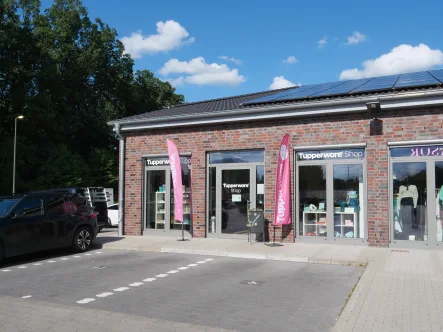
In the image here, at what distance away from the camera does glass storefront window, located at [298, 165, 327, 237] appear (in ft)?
40.6

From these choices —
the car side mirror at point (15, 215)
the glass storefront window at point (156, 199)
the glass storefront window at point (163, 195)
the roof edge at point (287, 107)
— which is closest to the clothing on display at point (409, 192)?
the roof edge at point (287, 107)

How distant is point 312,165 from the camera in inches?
492

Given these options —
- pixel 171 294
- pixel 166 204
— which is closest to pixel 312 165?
pixel 166 204

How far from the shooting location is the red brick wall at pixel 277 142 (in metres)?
11.4

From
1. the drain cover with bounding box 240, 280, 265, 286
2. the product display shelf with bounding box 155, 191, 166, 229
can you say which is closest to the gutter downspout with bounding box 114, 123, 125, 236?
the product display shelf with bounding box 155, 191, 166, 229

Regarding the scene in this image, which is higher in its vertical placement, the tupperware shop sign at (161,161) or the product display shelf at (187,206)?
the tupperware shop sign at (161,161)

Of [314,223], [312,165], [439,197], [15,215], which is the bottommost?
[314,223]

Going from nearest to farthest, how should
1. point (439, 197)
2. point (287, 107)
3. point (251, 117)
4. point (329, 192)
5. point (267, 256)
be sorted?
point (267, 256) → point (439, 197) → point (329, 192) → point (287, 107) → point (251, 117)

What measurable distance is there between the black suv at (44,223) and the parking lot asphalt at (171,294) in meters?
0.50

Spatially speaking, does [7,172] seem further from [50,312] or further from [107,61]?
[50,312]

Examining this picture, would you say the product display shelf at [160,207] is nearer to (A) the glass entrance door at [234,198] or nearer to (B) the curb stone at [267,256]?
(A) the glass entrance door at [234,198]

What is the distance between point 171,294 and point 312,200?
253 inches

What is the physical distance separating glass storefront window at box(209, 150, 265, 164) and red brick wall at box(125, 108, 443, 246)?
0.62ft

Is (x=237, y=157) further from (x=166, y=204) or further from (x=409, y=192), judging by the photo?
(x=409, y=192)
